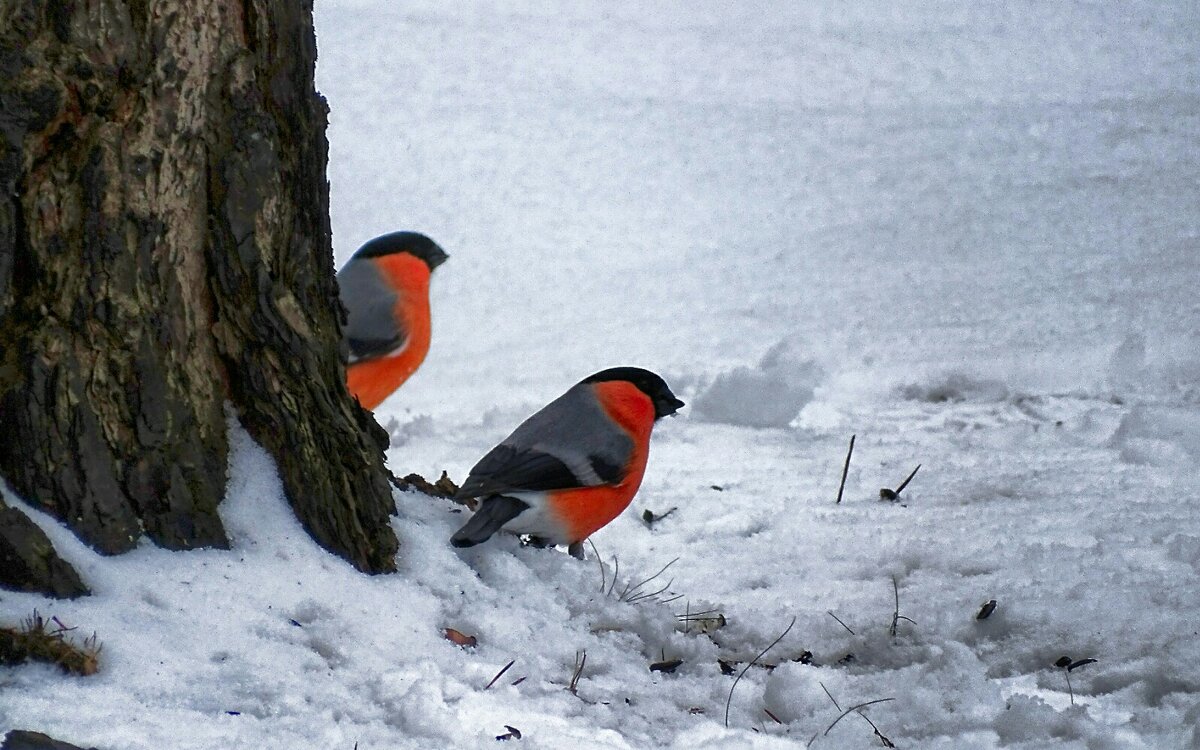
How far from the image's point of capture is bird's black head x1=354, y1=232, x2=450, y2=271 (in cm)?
544

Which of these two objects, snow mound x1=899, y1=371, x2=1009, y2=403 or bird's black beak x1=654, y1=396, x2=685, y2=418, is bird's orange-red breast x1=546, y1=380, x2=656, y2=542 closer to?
bird's black beak x1=654, y1=396, x2=685, y2=418

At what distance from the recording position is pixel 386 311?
5.12 metres

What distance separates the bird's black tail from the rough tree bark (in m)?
0.38

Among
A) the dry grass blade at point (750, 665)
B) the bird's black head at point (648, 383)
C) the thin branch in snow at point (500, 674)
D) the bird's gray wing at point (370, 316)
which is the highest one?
the bird's gray wing at point (370, 316)

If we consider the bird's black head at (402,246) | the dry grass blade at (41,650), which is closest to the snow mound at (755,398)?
the bird's black head at (402,246)

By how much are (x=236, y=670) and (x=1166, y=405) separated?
4472mm

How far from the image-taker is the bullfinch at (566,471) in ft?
11.6

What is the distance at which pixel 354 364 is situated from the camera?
4918 millimetres

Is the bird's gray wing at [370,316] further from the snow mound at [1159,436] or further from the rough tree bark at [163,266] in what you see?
the snow mound at [1159,436]

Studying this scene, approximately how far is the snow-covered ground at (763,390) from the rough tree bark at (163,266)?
0.11 m

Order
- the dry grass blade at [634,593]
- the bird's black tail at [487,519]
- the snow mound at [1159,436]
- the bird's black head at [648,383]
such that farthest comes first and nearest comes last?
the snow mound at [1159,436] < the bird's black head at [648,383] < the dry grass blade at [634,593] < the bird's black tail at [487,519]

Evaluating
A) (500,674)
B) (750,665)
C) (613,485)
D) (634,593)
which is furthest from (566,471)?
(500,674)

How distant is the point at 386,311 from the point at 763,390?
1676 millimetres

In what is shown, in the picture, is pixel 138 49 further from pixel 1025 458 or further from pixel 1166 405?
pixel 1166 405
